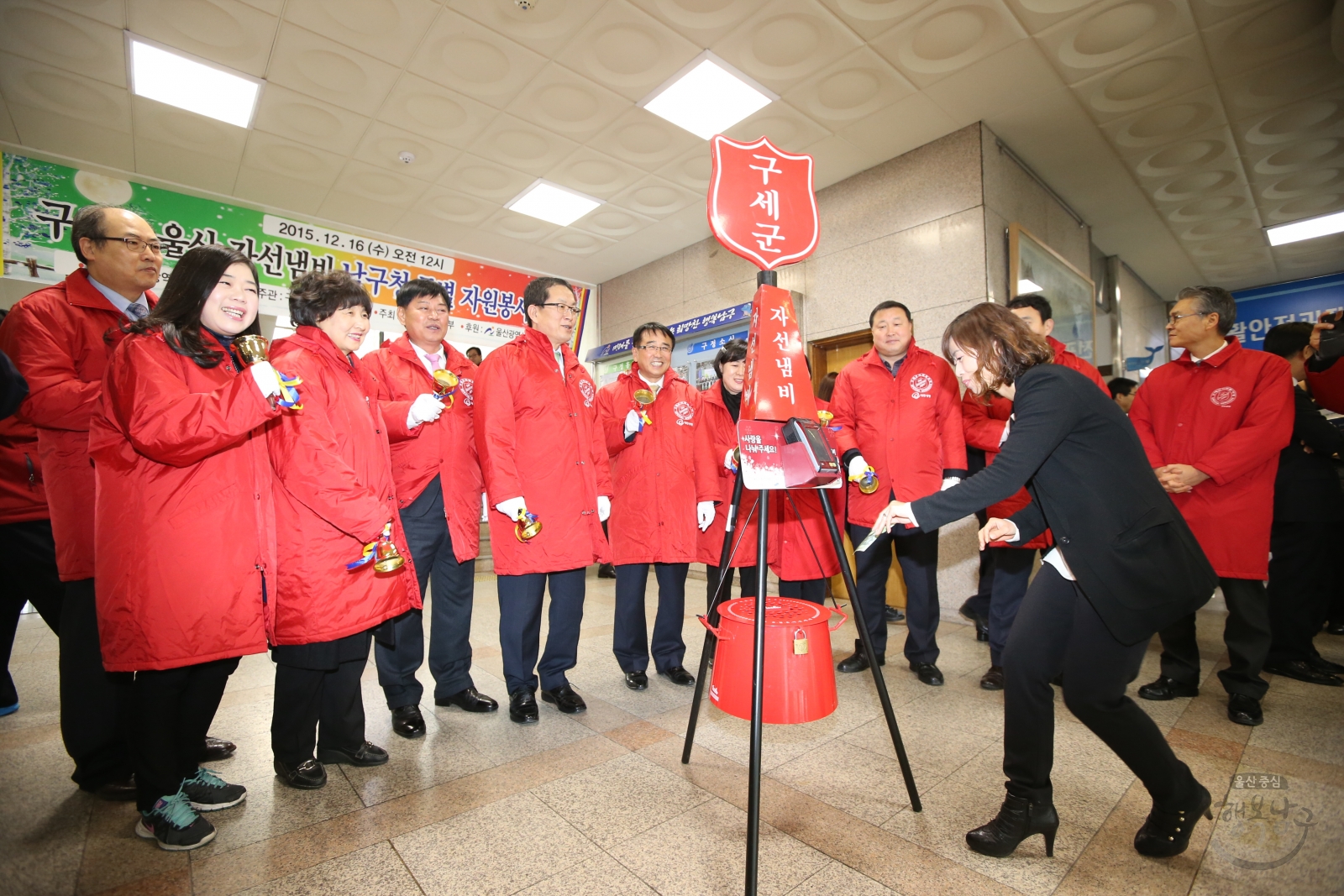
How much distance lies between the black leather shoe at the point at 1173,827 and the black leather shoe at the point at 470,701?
213 centimetres

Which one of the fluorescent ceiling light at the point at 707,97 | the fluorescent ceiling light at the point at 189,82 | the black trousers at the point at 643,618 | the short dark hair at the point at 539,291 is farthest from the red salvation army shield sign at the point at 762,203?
the fluorescent ceiling light at the point at 189,82

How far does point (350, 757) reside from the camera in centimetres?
198

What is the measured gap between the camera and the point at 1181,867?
4.63ft

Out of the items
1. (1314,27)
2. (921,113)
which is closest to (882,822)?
(921,113)

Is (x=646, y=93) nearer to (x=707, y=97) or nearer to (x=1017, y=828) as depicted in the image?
(x=707, y=97)

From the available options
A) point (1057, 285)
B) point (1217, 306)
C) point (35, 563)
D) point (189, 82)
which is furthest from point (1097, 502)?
point (189, 82)

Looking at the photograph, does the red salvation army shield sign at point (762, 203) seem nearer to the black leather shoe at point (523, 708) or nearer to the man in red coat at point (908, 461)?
the man in red coat at point (908, 461)

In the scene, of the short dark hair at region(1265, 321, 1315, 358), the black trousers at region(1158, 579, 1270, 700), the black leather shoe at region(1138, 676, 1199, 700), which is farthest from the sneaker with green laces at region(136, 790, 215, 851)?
the short dark hair at region(1265, 321, 1315, 358)

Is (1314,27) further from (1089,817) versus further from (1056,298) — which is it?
(1089,817)

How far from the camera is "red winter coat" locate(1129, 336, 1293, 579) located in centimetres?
225

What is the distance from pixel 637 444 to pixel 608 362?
4770mm

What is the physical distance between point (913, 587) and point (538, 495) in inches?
70.2

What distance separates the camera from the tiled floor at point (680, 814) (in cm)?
138

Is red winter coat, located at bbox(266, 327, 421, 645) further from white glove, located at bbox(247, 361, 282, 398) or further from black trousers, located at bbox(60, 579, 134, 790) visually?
black trousers, located at bbox(60, 579, 134, 790)
